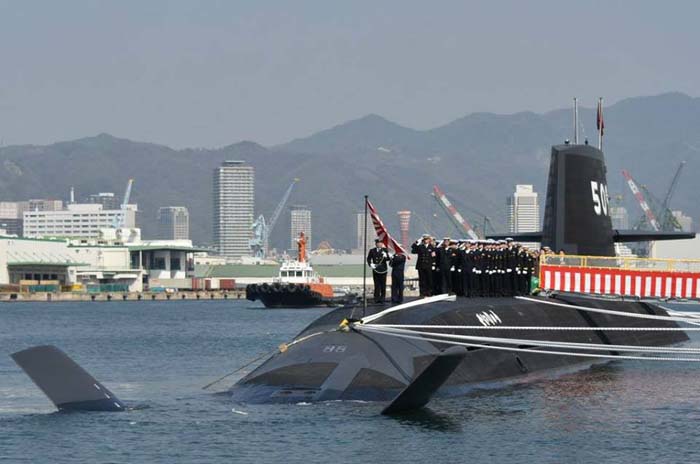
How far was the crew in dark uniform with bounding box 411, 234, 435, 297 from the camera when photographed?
2811 cm

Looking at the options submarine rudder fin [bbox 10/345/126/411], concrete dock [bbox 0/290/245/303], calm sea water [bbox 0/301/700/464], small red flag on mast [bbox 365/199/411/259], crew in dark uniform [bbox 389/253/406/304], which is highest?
small red flag on mast [bbox 365/199/411/259]

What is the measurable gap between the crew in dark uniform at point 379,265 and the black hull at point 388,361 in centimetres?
118

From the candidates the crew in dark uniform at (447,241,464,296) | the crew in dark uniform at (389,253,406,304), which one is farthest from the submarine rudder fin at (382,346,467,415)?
the crew in dark uniform at (447,241,464,296)

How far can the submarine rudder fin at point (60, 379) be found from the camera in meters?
21.3

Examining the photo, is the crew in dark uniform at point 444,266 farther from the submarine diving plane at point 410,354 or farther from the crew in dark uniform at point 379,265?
the crew in dark uniform at point 379,265

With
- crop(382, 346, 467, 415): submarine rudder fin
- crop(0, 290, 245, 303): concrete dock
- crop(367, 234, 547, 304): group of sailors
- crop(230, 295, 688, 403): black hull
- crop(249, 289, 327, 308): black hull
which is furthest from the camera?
crop(0, 290, 245, 303): concrete dock

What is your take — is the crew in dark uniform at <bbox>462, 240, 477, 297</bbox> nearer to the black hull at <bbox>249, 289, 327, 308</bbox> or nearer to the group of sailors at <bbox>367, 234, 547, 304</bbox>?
the group of sailors at <bbox>367, 234, 547, 304</bbox>

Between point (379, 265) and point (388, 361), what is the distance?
453cm

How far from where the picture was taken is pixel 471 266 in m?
28.8

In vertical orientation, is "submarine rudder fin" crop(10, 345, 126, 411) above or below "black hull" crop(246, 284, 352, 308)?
above

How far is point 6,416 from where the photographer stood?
891 inches

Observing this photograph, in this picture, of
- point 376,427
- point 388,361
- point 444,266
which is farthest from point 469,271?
point 376,427

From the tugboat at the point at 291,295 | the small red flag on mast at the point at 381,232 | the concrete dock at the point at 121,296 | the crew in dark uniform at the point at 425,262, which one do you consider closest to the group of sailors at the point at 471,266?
the crew in dark uniform at the point at 425,262

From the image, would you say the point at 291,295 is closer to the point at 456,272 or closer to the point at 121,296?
the point at 121,296
